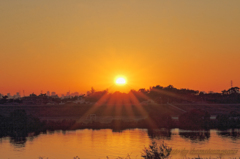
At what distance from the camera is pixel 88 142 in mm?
64938

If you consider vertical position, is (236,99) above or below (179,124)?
above

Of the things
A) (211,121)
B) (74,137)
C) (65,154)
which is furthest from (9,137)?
(211,121)

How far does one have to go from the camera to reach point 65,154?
5322 centimetres

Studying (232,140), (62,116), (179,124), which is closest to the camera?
(232,140)

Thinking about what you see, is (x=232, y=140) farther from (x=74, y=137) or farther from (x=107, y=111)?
(x=107, y=111)

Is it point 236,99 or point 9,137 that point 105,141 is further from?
point 236,99

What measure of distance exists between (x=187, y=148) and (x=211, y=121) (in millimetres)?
37082

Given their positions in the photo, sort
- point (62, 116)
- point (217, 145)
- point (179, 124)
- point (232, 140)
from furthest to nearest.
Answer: point (62, 116), point (179, 124), point (232, 140), point (217, 145)

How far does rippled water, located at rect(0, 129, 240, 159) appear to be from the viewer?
5312 cm

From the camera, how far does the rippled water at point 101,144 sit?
174 ft

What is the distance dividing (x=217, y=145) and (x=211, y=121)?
3368cm

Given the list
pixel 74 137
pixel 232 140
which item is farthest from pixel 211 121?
pixel 74 137

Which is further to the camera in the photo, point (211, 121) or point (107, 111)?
point (107, 111)

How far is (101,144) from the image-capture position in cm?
6191
